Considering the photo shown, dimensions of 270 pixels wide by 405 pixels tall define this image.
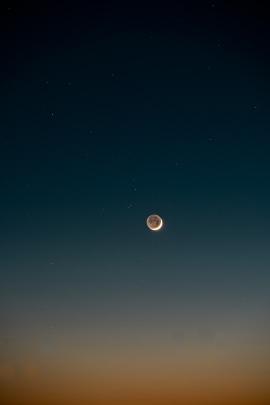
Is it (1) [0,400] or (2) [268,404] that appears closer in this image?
(2) [268,404]

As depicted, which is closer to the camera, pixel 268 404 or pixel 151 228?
pixel 151 228

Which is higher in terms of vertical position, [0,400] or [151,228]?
[151,228]

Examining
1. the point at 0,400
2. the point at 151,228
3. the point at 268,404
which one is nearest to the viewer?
the point at 151,228

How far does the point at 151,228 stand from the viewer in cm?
1117

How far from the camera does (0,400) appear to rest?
24391 millimetres

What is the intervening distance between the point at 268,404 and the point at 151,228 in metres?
19.1

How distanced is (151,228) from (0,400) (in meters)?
25.1

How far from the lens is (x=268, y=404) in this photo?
20.1m

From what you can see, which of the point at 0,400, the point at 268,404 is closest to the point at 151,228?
the point at 268,404

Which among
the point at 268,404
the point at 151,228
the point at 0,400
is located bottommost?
the point at 268,404

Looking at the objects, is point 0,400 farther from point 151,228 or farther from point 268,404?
point 151,228

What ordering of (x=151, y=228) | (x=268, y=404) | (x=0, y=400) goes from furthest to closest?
1. (x=0, y=400)
2. (x=268, y=404)
3. (x=151, y=228)

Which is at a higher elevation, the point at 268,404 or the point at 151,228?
the point at 151,228
